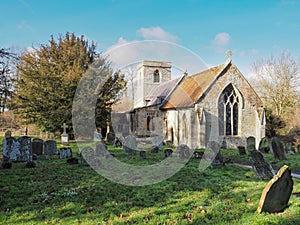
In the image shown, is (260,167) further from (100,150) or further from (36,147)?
(36,147)

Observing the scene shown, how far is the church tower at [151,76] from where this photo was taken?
3041 cm

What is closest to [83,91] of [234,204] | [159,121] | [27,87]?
[27,87]

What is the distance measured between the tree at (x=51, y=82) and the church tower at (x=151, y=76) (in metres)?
7.95

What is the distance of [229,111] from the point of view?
A: 65.3 ft

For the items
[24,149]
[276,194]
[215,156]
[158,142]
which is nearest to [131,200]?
[276,194]

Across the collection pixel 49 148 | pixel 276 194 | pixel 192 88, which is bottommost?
pixel 276 194

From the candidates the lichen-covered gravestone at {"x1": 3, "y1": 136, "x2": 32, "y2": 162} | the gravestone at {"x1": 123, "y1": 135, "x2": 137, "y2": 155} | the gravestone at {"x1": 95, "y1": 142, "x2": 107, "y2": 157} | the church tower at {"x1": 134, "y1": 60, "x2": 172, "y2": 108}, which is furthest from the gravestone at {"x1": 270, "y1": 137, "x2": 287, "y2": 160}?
the church tower at {"x1": 134, "y1": 60, "x2": 172, "y2": 108}

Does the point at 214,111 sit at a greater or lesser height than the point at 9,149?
greater

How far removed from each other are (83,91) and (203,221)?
1873cm

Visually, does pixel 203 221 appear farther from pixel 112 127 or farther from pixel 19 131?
pixel 19 131

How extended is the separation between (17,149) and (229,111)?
14.9 meters

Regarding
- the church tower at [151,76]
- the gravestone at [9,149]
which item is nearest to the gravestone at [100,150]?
the gravestone at [9,149]

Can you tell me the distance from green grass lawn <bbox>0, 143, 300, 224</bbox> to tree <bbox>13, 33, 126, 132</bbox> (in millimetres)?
13879

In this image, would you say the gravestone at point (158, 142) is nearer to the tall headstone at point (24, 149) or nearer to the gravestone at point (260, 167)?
the tall headstone at point (24, 149)
